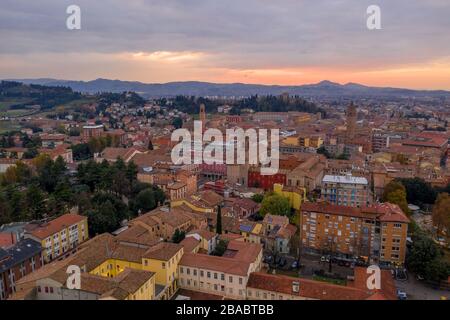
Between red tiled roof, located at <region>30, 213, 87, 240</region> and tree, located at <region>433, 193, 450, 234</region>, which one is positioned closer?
red tiled roof, located at <region>30, 213, 87, 240</region>

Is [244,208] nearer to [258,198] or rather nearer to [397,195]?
[258,198]

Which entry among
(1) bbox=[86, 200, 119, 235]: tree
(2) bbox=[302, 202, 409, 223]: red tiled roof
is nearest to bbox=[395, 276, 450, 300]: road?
(2) bbox=[302, 202, 409, 223]: red tiled roof

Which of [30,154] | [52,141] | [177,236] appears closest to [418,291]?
[177,236]

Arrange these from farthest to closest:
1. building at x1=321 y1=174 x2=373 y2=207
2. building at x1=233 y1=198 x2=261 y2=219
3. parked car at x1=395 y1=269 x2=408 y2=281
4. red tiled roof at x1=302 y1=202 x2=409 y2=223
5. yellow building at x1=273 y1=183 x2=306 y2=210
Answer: building at x1=321 y1=174 x2=373 y2=207
yellow building at x1=273 y1=183 x2=306 y2=210
building at x1=233 y1=198 x2=261 y2=219
red tiled roof at x1=302 y1=202 x2=409 y2=223
parked car at x1=395 y1=269 x2=408 y2=281

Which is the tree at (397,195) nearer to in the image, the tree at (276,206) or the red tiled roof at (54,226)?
the tree at (276,206)

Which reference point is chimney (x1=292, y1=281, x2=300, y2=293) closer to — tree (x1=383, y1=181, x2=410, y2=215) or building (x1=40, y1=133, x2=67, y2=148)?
tree (x1=383, y1=181, x2=410, y2=215)

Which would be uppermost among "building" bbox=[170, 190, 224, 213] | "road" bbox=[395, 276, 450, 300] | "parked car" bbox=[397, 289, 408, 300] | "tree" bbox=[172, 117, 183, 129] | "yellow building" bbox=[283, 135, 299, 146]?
"tree" bbox=[172, 117, 183, 129]
